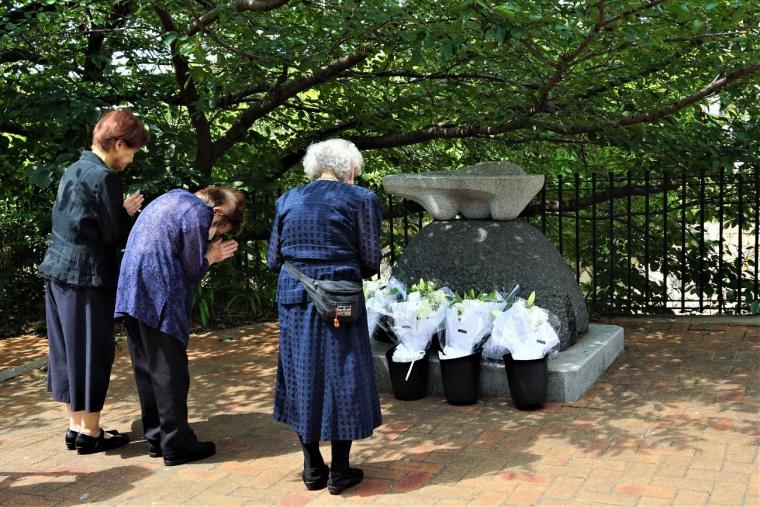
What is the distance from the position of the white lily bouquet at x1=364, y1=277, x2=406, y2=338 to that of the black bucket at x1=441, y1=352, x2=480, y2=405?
0.67 meters

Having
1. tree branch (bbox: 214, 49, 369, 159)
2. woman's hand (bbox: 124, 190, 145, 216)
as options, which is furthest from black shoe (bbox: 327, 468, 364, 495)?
tree branch (bbox: 214, 49, 369, 159)

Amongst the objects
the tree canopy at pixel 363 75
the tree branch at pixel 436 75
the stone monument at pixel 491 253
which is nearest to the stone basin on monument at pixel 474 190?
the stone monument at pixel 491 253

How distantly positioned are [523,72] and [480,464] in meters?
4.13

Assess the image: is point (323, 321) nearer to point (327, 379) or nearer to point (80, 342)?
point (327, 379)

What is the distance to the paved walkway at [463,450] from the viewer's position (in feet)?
12.8

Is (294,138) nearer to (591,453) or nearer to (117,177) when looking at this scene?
(117,177)

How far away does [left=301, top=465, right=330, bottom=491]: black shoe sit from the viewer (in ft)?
13.1

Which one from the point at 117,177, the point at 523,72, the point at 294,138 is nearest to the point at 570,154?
the point at 523,72

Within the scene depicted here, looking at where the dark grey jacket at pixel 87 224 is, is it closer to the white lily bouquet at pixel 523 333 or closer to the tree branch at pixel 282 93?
the white lily bouquet at pixel 523 333

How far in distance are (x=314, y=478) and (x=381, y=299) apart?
2.22 meters

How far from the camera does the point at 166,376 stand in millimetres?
4262

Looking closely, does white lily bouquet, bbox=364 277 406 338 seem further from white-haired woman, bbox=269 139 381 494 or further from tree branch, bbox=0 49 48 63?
tree branch, bbox=0 49 48 63

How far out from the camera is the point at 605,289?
8.91 metres

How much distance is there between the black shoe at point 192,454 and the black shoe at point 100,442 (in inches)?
19.1
